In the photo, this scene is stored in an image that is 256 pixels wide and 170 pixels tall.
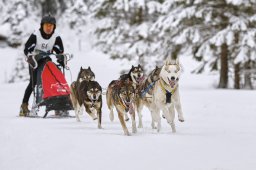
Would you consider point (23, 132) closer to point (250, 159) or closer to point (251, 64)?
point (250, 159)

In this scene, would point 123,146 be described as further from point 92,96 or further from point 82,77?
point 82,77

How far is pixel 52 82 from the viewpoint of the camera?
1061 cm

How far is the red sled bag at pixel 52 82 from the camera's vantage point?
10.5 meters

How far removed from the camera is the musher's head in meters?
10.6

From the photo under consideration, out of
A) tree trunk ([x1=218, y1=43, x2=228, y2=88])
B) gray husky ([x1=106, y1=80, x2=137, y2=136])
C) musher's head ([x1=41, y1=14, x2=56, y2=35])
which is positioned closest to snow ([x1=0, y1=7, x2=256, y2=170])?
gray husky ([x1=106, y1=80, x2=137, y2=136])

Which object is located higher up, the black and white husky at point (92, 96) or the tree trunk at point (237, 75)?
the tree trunk at point (237, 75)

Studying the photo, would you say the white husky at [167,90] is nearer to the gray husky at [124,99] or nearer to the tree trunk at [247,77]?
the gray husky at [124,99]

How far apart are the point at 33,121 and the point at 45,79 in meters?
1.19

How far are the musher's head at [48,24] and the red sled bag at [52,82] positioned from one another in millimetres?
730

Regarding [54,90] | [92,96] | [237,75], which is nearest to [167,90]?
[92,96]

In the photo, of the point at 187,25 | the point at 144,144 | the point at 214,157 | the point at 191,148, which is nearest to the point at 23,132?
the point at 144,144

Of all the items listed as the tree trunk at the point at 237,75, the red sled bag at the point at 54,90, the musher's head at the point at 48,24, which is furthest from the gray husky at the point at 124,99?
the tree trunk at the point at 237,75

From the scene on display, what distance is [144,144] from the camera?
699 cm

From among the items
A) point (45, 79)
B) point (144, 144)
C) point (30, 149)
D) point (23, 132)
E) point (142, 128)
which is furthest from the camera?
point (45, 79)
